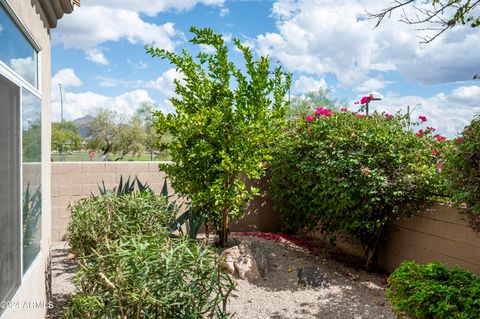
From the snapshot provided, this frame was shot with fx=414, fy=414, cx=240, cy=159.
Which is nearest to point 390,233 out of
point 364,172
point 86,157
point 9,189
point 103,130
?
point 364,172

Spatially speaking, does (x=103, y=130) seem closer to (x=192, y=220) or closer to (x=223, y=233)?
(x=223, y=233)

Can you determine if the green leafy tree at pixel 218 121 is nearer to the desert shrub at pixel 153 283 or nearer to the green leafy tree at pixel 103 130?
the desert shrub at pixel 153 283

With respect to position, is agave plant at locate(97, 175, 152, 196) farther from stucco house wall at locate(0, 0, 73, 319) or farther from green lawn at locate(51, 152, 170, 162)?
green lawn at locate(51, 152, 170, 162)

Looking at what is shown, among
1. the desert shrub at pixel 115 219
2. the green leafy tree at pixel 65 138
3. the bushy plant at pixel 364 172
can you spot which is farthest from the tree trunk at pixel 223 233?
the green leafy tree at pixel 65 138

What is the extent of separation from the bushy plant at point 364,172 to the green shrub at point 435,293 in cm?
180

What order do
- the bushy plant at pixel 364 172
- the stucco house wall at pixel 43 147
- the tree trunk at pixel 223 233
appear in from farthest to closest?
the tree trunk at pixel 223 233, the bushy plant at pixel 364 172, the stucco house wall at pixel 43 147

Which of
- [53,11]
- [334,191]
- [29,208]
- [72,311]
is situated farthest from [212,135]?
[72,311]

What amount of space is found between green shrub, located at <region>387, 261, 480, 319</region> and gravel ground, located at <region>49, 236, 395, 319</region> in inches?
38.8

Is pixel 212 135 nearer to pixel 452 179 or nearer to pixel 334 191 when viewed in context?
pixel 334 191

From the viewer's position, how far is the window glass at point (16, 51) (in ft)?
8.34

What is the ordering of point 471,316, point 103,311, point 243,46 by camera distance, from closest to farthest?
point 103,311 < point 471,316 < point 243,46

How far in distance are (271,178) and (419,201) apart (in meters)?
2.83

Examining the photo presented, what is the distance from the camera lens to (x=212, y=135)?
592 centimetres

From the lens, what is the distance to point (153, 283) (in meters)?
2.28
